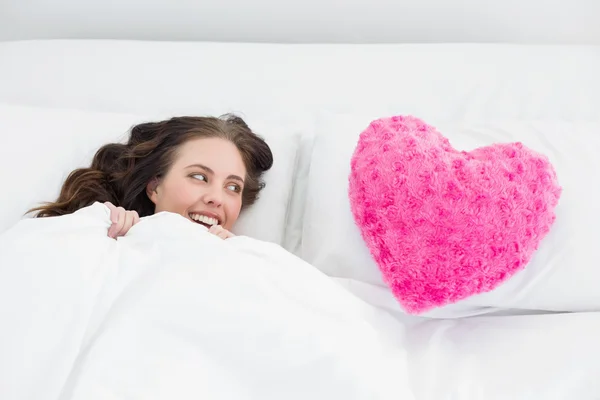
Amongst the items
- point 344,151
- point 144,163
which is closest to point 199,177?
point 144,163

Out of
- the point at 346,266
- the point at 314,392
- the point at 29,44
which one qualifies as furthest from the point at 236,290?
the point at 29,44

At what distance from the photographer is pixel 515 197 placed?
98 cm

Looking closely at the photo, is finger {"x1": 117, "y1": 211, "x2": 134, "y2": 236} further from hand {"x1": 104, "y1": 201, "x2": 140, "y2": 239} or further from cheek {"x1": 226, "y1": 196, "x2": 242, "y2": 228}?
cheek {"x1": 226, "y1": 196, "x2": 242, "y2": 228}

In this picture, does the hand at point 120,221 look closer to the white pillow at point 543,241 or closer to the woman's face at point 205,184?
the woman's face at point 205,184

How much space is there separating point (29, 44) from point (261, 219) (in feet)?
2.77

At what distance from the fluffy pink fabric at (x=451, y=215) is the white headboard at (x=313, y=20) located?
A: 60cm

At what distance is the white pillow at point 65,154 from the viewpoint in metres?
1.22

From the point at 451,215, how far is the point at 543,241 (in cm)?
19

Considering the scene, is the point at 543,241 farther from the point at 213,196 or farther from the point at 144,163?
the point at 144,163

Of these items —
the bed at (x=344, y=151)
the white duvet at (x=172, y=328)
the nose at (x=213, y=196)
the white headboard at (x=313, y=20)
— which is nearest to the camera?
the white duvet at (x=172, y=328)

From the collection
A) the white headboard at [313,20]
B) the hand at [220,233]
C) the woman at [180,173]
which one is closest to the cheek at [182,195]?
the woman at [180,173]

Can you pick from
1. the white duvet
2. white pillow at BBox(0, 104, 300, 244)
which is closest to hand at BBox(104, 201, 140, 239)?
the white duvet

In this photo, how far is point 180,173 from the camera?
1156mm

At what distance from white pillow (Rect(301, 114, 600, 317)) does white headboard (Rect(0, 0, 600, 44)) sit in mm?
380
